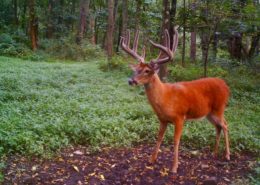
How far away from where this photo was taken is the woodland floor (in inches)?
219

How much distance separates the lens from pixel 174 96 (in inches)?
241

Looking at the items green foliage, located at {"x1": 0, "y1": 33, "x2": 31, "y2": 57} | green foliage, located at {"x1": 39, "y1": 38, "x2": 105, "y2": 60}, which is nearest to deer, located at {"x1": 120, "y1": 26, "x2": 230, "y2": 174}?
green foliage, located at {"x1": 0, "y1": 33, "x2": 31, "y2": 57}

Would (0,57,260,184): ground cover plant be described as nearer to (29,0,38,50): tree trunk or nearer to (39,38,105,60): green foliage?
(39,38,105,60): green foliage

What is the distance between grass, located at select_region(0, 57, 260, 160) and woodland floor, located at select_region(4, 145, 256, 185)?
0.92 ft

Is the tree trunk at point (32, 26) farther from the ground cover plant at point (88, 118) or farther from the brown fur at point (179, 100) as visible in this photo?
the brown fur at point (179, 100)

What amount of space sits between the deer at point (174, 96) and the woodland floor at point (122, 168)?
0.83ft

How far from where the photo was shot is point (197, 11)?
1318 centimetres

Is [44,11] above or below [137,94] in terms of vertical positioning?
above

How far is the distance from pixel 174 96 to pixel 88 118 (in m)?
2.24

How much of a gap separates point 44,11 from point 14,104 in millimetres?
20222

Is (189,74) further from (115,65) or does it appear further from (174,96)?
(174,96)

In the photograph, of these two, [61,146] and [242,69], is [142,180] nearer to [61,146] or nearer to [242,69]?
[61,146]

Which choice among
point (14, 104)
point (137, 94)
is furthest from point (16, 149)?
point (137, 94)

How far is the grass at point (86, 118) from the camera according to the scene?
6.52m
